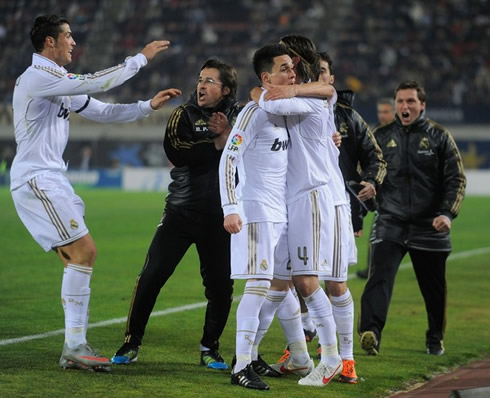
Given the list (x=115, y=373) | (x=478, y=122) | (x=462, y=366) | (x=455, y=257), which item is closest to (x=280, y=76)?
(x=115, y=373)

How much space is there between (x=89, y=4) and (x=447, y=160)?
118 ft

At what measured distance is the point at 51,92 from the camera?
19.8ft

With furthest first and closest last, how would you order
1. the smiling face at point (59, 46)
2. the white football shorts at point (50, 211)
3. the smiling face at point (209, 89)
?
the smiling face at point (209, 89)
the smiling face at point (59, 46)
the white football shorts at point (50, 211)

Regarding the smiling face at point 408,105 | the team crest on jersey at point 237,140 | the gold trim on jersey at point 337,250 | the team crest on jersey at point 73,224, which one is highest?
the smiling face at point 408,105

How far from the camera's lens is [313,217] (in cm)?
591

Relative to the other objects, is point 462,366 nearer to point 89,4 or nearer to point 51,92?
point 51,92

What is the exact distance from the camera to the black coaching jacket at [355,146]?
301 inches

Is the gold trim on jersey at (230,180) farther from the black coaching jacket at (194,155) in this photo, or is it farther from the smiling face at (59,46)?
the smiling face at (59,46)

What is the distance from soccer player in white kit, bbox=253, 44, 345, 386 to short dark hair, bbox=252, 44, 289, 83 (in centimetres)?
22

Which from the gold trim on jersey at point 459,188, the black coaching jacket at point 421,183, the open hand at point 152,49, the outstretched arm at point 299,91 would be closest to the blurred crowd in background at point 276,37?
the black coaching jacket at point 421,183

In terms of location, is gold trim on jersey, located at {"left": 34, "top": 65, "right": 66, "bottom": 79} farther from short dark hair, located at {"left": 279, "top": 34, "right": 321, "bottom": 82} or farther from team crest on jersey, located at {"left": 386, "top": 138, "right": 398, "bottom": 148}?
team crest on jersey, located at {"left": 386, "top": 138, "right": 398, "bottom": 148}

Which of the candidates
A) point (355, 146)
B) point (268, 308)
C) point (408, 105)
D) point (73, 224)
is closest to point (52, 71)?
point (73, 224)

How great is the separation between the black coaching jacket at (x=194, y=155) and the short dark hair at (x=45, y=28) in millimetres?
934

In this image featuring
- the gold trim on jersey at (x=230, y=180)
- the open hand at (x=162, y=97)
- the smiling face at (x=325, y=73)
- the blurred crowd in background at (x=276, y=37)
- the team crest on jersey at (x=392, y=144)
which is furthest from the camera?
the blurred crowd in background at (x=276, y=37)
